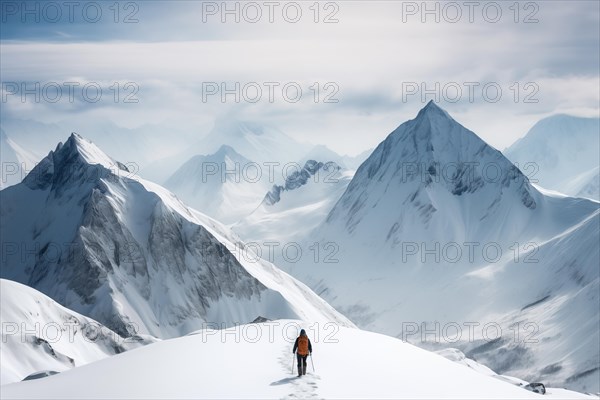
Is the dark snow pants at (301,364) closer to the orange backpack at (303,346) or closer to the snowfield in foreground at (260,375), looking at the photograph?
the orange backpack at (303,346)

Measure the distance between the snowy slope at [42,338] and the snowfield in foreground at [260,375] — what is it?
278ft

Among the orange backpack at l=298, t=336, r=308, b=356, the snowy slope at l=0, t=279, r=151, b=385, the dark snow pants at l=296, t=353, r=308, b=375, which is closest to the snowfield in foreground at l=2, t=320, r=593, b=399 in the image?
the dark snow pants at l=296, t=353, r=308, b=375

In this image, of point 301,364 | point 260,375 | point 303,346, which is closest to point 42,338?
point 260,375

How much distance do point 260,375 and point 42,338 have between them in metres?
122

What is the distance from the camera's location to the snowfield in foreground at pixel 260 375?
112 feet

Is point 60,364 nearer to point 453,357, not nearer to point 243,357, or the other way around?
point 453,357

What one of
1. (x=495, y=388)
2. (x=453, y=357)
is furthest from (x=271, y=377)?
(x=453, y=357)

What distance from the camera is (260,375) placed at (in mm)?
36781

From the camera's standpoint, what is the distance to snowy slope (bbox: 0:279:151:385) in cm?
13138

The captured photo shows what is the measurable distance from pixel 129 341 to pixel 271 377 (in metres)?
145

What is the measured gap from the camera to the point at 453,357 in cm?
16362

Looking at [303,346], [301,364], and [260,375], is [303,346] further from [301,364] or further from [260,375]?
[260,375]

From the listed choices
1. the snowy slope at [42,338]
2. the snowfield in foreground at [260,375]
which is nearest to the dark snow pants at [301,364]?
the snowfield in foreground at [260,375]

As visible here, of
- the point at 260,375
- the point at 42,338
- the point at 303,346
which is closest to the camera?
the point at 303,346
